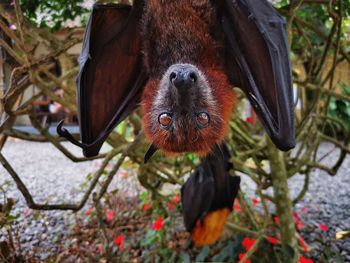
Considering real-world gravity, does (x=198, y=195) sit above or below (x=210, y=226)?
above

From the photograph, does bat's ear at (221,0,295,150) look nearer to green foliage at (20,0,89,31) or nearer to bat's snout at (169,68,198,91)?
bat's snout at (169,68,198,91)

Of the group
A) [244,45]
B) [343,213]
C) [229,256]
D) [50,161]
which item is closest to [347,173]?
[343,213]

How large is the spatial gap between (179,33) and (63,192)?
13.4 ft

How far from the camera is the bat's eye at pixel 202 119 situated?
1.40 metres

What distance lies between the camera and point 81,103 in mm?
1692

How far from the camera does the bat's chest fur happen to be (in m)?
1.56

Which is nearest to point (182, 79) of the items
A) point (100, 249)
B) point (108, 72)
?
point (108, 72)

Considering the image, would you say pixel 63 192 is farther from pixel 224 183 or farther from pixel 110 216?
pixel 224 183

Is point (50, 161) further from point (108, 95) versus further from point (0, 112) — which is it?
point (108, 95)

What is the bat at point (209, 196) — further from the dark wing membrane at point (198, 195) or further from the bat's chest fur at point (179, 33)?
the bat's chest fur at point (179, 33)

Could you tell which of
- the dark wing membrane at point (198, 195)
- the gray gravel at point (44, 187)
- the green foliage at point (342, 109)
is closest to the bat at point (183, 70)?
the dark wing membrane at point (198, 195)

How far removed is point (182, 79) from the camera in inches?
51.9

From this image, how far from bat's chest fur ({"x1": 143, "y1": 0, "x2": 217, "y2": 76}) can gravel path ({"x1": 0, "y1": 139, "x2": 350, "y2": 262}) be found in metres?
1.79

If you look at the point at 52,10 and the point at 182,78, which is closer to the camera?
the point at 182,78
